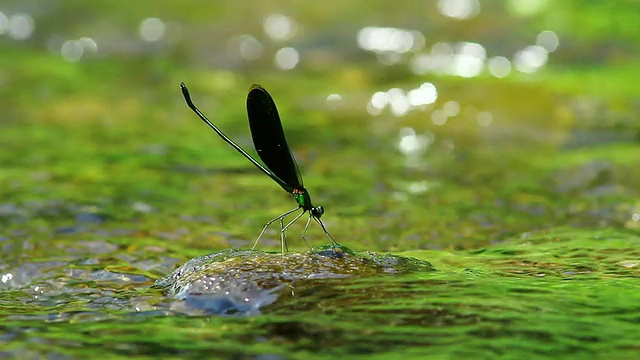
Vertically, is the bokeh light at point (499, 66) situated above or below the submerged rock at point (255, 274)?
above

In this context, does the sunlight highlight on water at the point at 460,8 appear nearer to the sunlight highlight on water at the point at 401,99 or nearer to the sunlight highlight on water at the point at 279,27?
the sunlight highlight on water at the point at 279,27

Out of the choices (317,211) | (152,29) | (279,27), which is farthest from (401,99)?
(317,211)

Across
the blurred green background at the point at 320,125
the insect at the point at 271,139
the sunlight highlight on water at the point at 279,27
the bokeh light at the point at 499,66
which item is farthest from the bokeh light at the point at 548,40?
the insect at the point at 271,139

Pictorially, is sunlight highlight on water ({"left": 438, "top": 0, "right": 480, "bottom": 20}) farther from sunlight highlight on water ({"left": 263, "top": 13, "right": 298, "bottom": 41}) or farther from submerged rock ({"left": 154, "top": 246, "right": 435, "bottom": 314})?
submerged rock ({"left": 154, "top": 246, "right": 435, "bottom": 314})

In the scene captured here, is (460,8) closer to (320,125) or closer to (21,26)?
(320,125)

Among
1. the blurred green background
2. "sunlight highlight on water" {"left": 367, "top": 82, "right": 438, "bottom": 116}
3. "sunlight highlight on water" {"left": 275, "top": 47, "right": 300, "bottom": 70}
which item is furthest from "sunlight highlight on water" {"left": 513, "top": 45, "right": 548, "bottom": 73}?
"sunlight highlight on water" {"left": 275, "top": 47, "right": 300, "bottom": 70}
